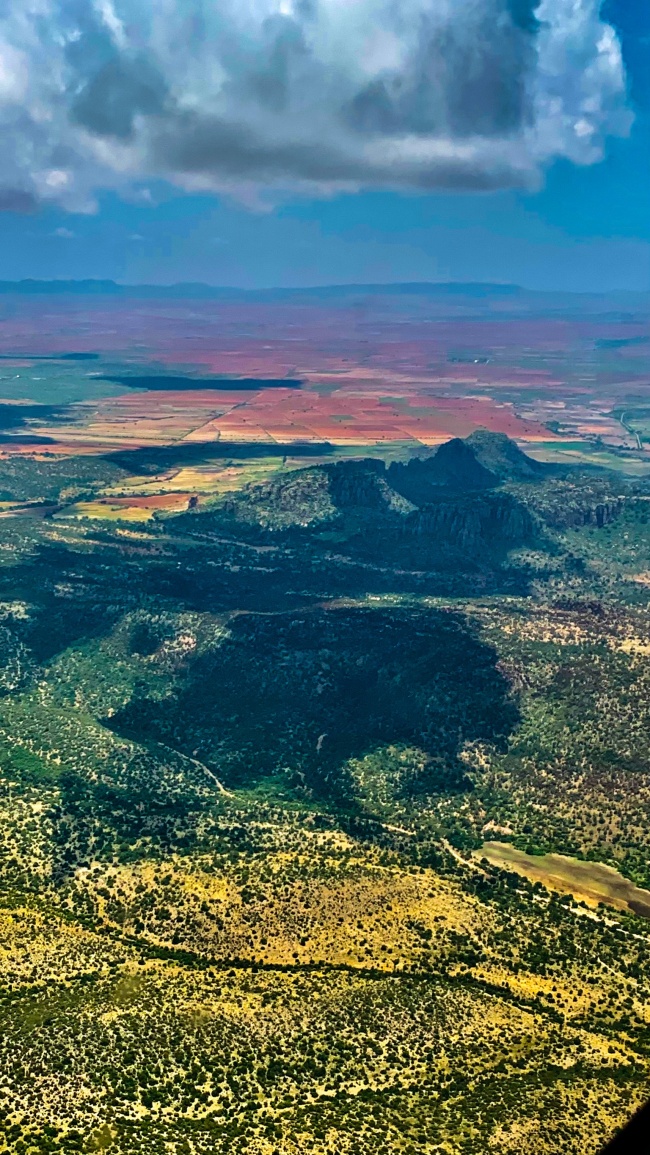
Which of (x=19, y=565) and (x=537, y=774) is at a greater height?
(x=19, y=565)

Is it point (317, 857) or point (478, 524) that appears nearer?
point (317, 857)

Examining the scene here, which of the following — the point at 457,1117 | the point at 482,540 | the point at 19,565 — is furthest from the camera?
the point at 482,540

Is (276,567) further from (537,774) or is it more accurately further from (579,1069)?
(579,1069)

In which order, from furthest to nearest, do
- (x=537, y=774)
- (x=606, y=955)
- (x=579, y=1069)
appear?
(x=537, y=774) < (x=606, y=955) < (x=579, y=1069)

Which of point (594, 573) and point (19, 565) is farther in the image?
point (594, 573)

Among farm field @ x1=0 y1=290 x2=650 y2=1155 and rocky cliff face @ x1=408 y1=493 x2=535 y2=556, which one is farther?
rocky cliff face @ x1=408 y1=493 x2=535 y2=556

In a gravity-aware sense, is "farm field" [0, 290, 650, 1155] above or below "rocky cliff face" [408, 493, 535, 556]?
below

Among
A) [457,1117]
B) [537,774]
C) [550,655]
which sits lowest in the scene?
[457,1117]

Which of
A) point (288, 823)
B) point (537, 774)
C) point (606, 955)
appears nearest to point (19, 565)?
point (288, 823)

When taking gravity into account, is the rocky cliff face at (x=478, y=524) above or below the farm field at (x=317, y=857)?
above

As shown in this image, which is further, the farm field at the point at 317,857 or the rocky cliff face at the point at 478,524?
the rocky cliff face at the point at 478,524

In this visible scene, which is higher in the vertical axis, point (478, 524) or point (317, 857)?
point (478, 524)
